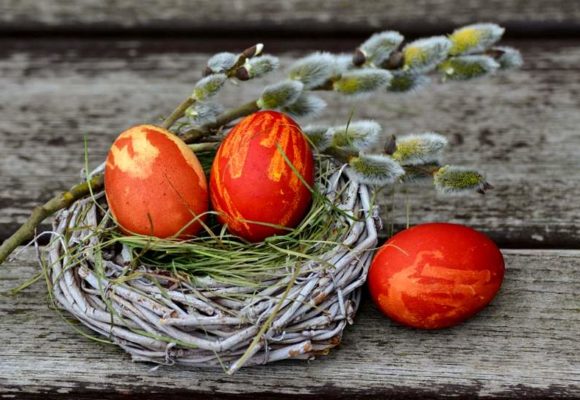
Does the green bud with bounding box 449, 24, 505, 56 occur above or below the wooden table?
above

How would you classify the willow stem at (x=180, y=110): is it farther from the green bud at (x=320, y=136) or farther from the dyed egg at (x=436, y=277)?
the dyed egg at (x=436, y=277)

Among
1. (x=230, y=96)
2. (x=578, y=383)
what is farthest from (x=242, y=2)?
(x=578, y=383)

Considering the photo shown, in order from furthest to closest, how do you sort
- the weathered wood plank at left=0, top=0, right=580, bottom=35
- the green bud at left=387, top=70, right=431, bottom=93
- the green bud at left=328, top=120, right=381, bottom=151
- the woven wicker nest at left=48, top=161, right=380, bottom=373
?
the weathered wood plank at left=0, top=0, right=580, bottom=35
the green bud at left=387, top=70, right=431, bottom=93
the green bud at left=328, top=120, right=381, bottom=151
the woven wicker nest at left=48, top=161, right=380, bottom=373

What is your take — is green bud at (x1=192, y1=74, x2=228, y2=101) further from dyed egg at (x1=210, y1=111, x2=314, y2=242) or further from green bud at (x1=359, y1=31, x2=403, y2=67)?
green bud at (x1=359, y1=31, x2=403, y2=67)

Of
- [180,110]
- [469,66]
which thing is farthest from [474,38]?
[180,110]

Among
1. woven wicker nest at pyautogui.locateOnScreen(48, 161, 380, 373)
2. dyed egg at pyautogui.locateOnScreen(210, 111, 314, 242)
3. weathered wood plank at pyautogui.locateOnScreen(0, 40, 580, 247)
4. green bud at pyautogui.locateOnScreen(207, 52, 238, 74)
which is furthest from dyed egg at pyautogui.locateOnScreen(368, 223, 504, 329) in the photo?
green bud at pyautogui.locateOnScreen(207, 52, 238, 74)

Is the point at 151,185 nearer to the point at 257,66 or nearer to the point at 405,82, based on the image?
the point at 257,66

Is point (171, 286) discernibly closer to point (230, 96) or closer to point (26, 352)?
point (26, 352)
